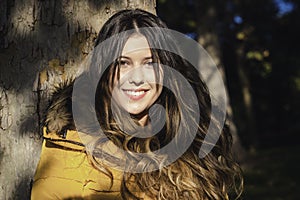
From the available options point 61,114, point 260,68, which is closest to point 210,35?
point 260,68

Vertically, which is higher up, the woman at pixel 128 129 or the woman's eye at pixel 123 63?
the woman's eye at pixel 123 63

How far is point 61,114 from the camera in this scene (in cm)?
259

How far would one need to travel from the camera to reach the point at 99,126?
2662mm

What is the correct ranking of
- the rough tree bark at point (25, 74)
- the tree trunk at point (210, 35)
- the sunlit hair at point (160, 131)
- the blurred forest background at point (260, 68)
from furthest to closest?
the tree trunk at point (210, 35), the blurred forest background at point (260, 68), the rough tree bark at point (25, 74), the sunlit hair at point (160, 131)

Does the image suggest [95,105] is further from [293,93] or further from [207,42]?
[293,93]

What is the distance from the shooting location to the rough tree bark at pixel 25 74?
2.79 metres

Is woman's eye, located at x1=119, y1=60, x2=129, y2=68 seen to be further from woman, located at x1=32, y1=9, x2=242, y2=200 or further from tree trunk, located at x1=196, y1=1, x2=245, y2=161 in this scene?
tree trunk, located at x1=196, y1=1, x2=245, y2=161

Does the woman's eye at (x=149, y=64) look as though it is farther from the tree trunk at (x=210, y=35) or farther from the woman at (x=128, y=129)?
the tree trunk at (x=210, y=35)

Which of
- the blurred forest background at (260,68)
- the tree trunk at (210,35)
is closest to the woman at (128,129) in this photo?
the blurred forest background at (260,68)

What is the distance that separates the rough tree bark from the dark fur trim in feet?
0.49

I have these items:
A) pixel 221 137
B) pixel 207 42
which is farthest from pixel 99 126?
pixel 207 42

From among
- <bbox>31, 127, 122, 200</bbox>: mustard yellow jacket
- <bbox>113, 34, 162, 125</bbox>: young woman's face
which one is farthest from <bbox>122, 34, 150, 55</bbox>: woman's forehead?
<bbox>31, 127, 122, 200</bbox>: mustard yellow jacket

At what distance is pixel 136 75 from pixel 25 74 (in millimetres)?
541

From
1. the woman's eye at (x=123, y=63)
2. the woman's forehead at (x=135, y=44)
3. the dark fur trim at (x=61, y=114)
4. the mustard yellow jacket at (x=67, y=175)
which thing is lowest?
the mustard yellow jacket at (x=67, y=175)
